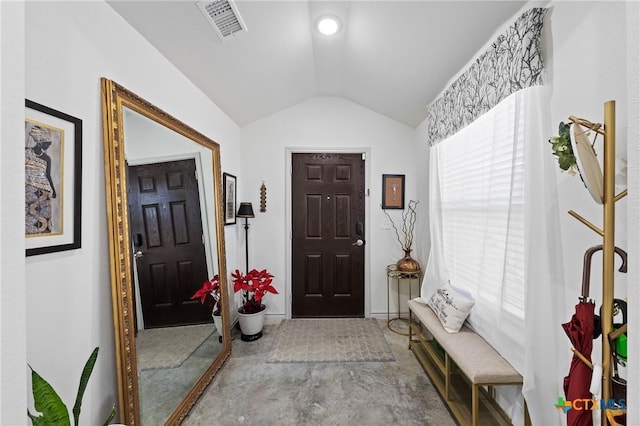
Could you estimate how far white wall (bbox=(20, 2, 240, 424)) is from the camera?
3.12ft

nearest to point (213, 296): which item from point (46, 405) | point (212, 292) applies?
point (212, 292)

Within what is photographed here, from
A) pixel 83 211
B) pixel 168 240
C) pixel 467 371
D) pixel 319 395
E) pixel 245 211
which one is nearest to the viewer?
pixel 83 211

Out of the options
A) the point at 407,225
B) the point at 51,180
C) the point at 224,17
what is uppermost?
the point at 224,17

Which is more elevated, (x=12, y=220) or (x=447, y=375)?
(x=12, y=220)

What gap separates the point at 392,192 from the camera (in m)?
3.23

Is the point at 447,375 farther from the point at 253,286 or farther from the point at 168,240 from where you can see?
the point at 168,240

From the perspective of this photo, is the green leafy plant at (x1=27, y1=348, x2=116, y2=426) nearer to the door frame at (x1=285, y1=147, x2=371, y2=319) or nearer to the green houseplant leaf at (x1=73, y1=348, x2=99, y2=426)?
the green houseplant leaf at (x1=73, y1=348, x2=99, y2=426)

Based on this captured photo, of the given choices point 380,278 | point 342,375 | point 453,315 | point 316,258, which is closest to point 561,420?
point 453,315

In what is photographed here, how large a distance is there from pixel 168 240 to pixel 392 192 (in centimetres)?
247

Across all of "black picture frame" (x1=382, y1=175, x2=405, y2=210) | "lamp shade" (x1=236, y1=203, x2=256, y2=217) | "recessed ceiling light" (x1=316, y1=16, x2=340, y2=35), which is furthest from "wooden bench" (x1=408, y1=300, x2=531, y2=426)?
"recessed ceiling light" (x1=316, y1=16, x2=340, y2=35)

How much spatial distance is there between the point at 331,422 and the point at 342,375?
18.6 inches

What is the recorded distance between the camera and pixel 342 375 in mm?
2135

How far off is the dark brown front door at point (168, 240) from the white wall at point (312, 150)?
1.22 m

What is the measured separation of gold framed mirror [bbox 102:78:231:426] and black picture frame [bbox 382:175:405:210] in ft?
6.57
